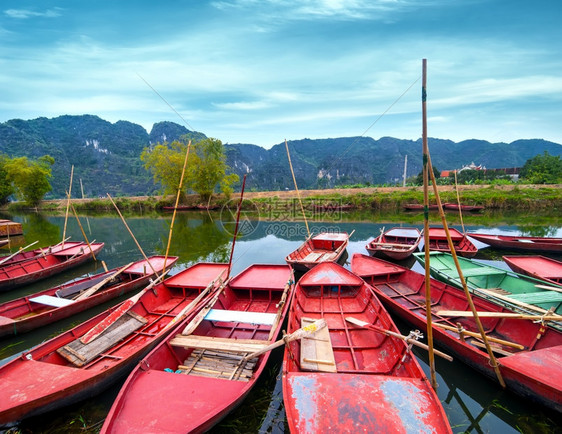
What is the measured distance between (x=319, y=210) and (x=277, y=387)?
33.6 m

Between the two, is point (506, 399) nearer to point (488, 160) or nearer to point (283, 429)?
point (283, 429)

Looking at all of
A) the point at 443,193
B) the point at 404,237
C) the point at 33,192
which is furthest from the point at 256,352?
the point at 33,192

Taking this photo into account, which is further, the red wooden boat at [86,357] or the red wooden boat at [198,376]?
the red wooden boat at [86,357]

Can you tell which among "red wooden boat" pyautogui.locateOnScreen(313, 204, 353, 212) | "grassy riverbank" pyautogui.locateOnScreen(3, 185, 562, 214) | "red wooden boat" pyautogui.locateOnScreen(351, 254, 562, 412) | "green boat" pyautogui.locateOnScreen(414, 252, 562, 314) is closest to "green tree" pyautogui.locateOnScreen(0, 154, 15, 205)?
"grassy riverbank" pyautogui.locateOnScreen(3, 185, 562, 214)

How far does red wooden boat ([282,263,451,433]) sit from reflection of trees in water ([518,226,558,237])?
67.7 feet

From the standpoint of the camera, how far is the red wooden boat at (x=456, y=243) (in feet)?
42.3

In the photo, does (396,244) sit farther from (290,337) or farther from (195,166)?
(195,166)

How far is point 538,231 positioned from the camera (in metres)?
20.1

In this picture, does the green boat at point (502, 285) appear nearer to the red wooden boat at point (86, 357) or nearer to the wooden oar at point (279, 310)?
the wooden oar at point (279, 310)

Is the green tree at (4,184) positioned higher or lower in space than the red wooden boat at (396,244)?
higher

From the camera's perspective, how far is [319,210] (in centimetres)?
3800

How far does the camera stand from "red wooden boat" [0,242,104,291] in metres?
10.5

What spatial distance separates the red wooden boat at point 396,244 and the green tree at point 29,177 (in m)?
59.5

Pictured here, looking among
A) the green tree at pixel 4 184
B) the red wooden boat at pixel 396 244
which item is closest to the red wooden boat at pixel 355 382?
the red wooden boat at pixel 396 244
